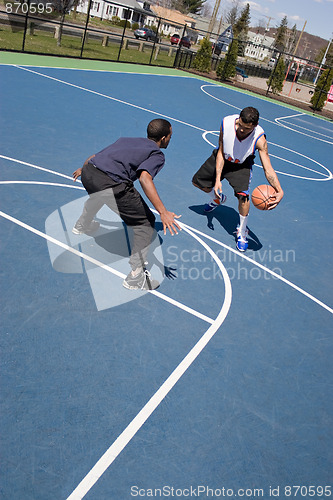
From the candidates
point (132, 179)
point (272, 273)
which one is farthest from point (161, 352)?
point (272, 273)

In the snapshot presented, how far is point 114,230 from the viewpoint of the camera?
5754 millimetres

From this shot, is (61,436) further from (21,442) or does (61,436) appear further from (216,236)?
(216,236)

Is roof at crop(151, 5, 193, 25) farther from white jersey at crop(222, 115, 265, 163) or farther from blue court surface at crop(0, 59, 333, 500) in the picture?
blue court surface at crop(0, 59, 333, 500)

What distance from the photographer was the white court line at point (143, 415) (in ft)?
8.92

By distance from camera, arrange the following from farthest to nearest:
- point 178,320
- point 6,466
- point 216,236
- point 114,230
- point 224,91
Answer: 1. point 224,91
2. point 216,236
3. point 114,230
4. point 178,320
5. point 6,466

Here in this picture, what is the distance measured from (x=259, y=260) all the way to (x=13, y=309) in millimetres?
3345

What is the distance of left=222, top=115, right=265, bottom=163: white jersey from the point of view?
5855mm

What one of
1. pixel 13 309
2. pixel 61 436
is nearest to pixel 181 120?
pixel 13 309

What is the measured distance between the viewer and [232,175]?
624 cm

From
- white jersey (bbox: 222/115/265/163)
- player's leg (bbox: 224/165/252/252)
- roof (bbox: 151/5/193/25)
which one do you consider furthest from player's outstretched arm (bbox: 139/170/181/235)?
roof (bbox: 151/5/193/25)

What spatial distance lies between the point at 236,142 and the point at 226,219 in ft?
4.74

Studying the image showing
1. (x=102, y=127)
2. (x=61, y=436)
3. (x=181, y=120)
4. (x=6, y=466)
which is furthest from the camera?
(x=181, y=120)

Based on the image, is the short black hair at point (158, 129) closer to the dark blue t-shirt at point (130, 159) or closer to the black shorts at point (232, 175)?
the dark blue t-shirt at point (130, 159)

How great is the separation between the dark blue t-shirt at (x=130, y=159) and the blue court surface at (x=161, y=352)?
108cm
